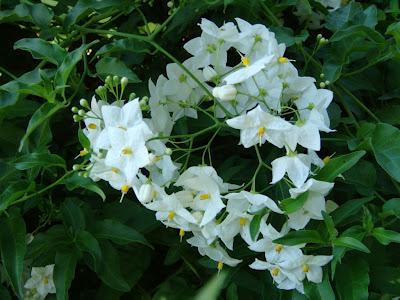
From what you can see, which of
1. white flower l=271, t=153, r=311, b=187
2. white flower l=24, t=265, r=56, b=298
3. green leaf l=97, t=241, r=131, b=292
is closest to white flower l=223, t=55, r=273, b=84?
white flower l=271, t=153, r=311, b=187

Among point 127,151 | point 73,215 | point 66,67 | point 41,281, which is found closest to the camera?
point 127,151

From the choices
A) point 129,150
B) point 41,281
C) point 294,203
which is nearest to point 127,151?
point 129,150

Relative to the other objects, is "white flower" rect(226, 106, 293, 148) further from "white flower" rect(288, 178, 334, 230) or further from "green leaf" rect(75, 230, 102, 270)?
"green leaf" rect(75, 230, 102, 270)

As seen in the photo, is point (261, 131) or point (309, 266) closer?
point (261, 131)

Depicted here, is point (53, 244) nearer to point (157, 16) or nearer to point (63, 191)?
point (63, 191)

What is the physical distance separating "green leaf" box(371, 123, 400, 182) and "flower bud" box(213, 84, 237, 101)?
232mm

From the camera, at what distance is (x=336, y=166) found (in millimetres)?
860

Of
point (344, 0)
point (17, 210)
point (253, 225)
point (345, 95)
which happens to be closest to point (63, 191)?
point (17, 210)

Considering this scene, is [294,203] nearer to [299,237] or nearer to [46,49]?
[299,237]

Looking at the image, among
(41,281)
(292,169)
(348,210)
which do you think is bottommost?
(41,281)

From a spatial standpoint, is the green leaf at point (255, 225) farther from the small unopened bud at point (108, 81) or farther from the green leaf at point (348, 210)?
the small unopened bud at point (108, 81)

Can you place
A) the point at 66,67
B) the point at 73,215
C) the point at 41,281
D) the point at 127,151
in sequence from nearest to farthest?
the point at 127,151, the point at 66,67, the point at 73,215, the point at 41,281

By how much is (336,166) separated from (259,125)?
12 cm

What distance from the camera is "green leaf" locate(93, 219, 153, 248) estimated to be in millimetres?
956
